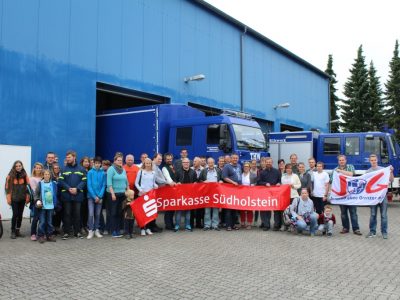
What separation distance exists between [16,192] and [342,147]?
13144 millimetres

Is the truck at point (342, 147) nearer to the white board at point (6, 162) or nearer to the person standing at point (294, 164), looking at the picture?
the person standing at point (294, 164)

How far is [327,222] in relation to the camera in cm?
955

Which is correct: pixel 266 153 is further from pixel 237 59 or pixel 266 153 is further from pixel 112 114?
pixel 237 59

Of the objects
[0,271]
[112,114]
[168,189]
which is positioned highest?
[112,114]

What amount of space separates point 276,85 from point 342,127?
27.1 meters

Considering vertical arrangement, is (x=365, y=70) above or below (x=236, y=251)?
above

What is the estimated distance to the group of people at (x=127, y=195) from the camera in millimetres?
9148

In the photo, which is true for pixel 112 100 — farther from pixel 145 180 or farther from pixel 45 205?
pixel 45 205

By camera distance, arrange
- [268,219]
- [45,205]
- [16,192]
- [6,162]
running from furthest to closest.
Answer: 1. [6,162]
2. [268,219]
3. [16,192]
4. [45,205]

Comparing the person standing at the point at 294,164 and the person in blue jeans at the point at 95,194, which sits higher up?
the person standing at the point at 294,164

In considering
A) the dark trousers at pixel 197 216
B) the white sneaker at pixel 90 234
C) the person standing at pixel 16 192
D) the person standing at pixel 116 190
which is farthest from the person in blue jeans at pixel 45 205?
Answer: the dark trousers at pixel 197 216

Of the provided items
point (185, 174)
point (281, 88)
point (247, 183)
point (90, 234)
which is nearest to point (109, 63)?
point (185, 174)

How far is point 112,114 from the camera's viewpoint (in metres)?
15.3

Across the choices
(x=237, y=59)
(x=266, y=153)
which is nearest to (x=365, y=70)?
(x=237, y=59)
